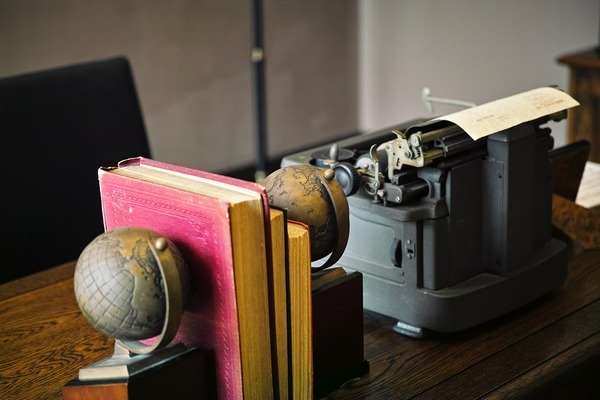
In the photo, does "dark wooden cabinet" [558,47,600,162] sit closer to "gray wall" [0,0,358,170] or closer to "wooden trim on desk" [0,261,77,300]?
"gray wall" [0,0,358,170]

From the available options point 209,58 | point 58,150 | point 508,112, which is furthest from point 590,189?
point 209,58

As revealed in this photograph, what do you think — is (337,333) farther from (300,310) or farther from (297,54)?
(297,54)

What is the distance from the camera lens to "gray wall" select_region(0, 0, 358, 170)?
374cm

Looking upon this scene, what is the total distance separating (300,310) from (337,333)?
130 mm

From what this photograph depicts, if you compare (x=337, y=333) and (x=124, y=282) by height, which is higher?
(x=124, y=282)

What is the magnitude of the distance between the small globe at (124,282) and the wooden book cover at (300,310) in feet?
0.53

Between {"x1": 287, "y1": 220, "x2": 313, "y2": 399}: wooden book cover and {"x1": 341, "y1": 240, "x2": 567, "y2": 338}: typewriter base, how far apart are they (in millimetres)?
306

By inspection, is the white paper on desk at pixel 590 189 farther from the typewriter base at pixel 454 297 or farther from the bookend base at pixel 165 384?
the bookend base at pixel 165 384

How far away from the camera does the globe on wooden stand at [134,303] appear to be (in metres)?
1.03

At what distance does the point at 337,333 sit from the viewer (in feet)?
4.22

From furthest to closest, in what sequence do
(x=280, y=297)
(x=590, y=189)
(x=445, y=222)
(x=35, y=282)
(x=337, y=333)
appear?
1. (x=590, y=189)
2. (x=35, y=282)
3. (x=445, y=222)
4. (x=337, y=333)
5. (x=280, y=297)

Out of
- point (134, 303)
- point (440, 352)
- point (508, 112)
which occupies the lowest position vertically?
point (440, 352)

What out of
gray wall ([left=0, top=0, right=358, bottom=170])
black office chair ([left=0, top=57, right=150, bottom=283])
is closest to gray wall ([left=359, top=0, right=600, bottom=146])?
gray wall ([left=0, top=0, right=358, bottom=170])

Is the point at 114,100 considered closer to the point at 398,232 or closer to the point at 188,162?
the point at 398,232
